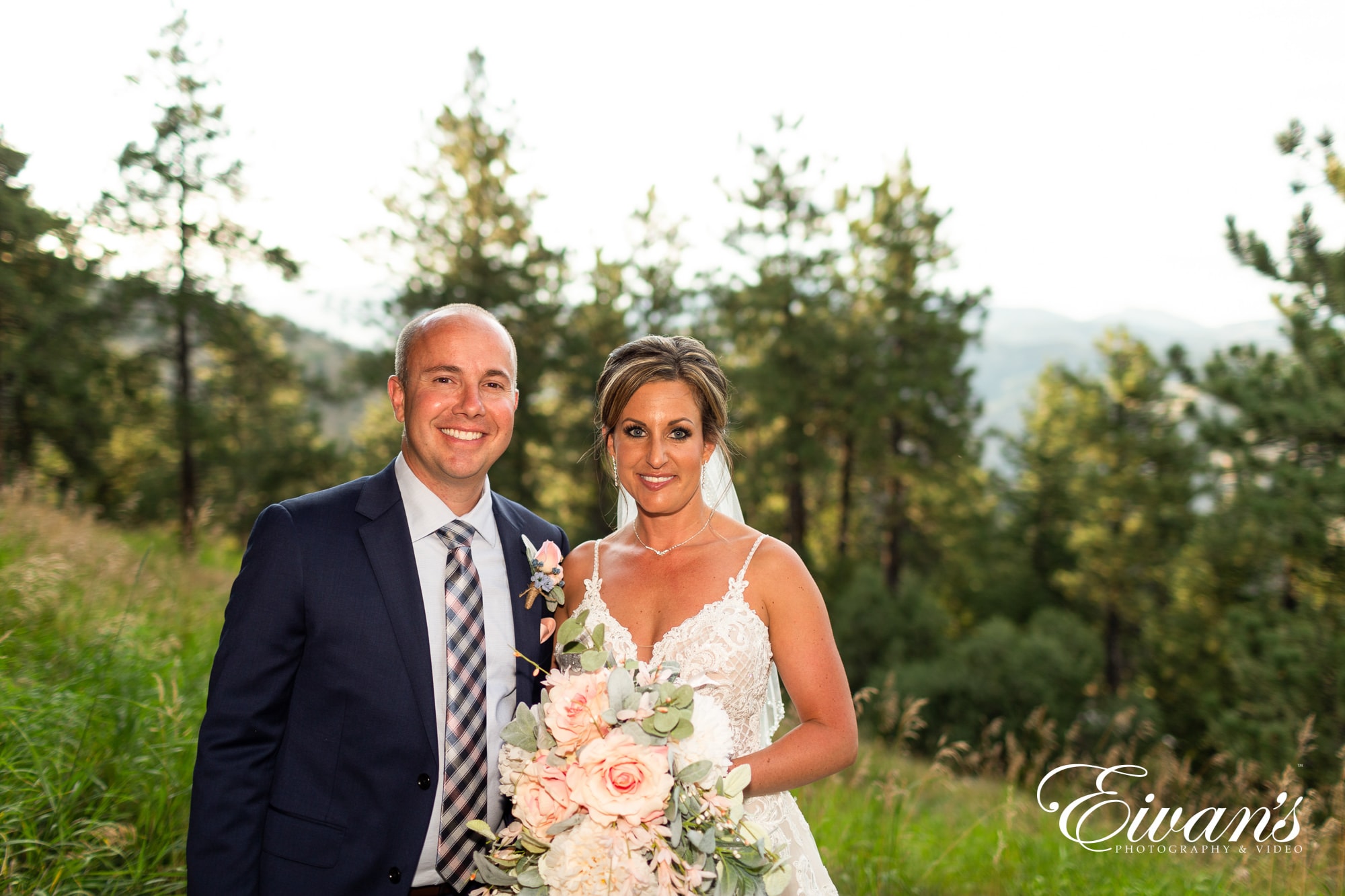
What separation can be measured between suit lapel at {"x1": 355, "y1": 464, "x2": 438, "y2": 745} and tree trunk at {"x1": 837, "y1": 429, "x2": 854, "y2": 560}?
27413 mm

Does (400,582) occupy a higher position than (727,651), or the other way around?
(400,582)

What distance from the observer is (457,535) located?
2852mm

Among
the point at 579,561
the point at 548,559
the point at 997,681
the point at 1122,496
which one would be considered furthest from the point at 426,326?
the point at 1122,496

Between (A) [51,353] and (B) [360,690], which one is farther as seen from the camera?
(A) [51,353]

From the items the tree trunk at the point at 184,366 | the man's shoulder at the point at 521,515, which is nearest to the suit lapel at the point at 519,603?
the man's shoulder at the point at 521,515

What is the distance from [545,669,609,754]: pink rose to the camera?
2.21 metres

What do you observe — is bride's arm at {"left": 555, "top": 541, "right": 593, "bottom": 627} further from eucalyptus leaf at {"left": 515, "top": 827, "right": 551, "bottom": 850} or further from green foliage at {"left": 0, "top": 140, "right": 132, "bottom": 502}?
green foliage at {"left": 0, "top": 140, "right": 132, "bottom": 502}

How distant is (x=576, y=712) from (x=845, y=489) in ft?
93.9

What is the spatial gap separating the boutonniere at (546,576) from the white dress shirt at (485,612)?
11 cm

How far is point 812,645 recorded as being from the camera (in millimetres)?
2961

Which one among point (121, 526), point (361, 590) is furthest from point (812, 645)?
point (121, 526)

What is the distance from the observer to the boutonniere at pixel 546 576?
2.76 meters

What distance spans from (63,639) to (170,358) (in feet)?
59.2

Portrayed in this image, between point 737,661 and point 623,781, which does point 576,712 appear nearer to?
point 623,781
